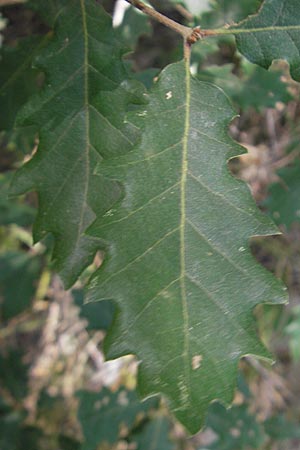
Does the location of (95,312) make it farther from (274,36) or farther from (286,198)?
(274,36)

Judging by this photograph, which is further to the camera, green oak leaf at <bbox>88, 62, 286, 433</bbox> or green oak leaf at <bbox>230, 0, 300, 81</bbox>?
green oak leaf at <bbox>230, 0, 300, 81</bbox>

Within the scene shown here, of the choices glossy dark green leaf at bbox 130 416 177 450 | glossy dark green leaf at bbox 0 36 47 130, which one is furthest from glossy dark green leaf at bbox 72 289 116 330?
glossy dark green leaf at bbox 0 36 47 130

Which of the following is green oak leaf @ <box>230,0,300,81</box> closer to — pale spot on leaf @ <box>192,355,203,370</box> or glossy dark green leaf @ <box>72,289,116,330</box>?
pale spot on leaf @ <box>192,355,203,370</box>

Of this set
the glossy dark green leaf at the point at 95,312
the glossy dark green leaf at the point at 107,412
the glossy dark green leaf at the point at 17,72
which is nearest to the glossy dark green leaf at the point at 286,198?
the glossy dark green leaf at the point at 95,312

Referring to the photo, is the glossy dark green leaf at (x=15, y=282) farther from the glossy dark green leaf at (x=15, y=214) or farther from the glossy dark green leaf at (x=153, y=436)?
the glossy dark green leaf at (x=153, y=436)

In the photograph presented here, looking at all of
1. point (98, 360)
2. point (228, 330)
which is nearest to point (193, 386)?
point (228, 330)
